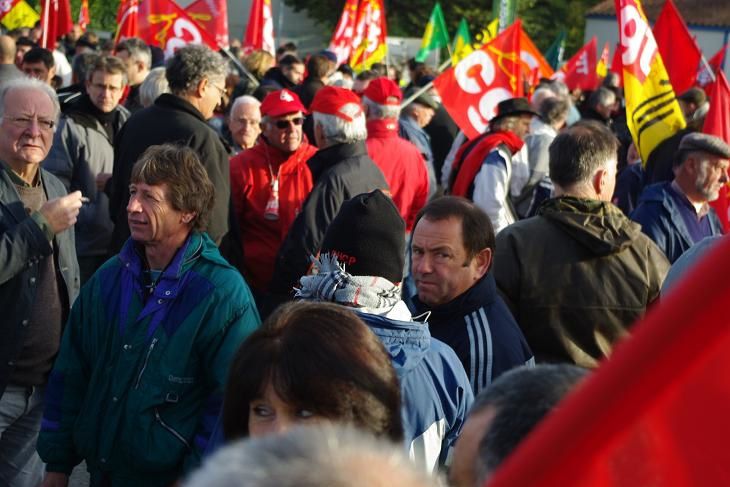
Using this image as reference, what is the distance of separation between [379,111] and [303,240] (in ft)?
7.34

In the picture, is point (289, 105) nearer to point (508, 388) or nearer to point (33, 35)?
point (508, 388)

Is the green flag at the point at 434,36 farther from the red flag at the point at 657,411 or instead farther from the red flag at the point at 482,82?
the red flag at the point at 657,411

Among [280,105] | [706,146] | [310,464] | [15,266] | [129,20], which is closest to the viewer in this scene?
[310,464]

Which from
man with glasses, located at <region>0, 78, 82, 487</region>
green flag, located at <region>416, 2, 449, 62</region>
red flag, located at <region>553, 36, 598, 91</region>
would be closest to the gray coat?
man with glasses, located at <region>0, 78, 82, 487</region>

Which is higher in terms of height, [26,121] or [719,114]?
[26,121]

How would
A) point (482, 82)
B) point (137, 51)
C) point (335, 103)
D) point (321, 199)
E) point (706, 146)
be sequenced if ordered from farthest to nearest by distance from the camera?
point (137, 51), point (482, 82), point (335, 103), point (706, 146), point (321, 199)

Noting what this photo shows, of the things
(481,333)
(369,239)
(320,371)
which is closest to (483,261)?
(481,333)

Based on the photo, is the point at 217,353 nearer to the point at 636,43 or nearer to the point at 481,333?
the point at 481,333

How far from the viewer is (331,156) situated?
5.53 metres

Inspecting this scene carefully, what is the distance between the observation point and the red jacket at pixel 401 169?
6609 mm

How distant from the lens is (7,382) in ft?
12.8

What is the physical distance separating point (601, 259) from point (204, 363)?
5.64 feet

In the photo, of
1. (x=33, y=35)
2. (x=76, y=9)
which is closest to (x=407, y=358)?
(x=33, y=35)

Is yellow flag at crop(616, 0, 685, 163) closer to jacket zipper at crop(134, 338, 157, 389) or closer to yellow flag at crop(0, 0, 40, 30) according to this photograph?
jacket zipper at crop(134, 338, 157, 389)
